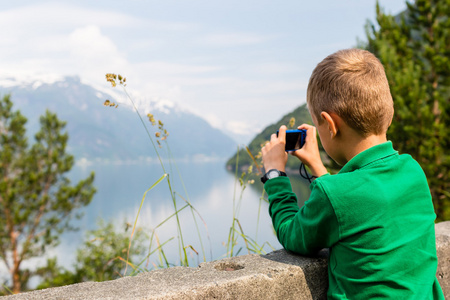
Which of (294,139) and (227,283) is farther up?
(294,139)

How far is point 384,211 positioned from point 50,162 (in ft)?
53.2

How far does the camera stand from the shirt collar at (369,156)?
107cm

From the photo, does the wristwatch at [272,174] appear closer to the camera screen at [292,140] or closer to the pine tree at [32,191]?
the camera screen at [292,140]

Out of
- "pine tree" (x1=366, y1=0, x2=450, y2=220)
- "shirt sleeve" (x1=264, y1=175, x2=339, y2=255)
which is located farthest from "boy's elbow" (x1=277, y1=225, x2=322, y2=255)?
"pine tree" (x1=366, y1=0, x2=450, y2=220)

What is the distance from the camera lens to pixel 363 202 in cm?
100

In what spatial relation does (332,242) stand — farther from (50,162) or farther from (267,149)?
(50,162)

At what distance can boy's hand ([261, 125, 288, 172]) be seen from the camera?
1340mm

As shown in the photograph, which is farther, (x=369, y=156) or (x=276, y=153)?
(x=276, y=153)

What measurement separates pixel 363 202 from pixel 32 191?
16.3m

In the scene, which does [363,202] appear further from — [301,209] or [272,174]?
[272,174]

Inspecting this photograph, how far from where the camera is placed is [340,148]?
1163 millimetres

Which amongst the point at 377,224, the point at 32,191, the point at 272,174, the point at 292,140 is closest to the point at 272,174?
the point at 272,174

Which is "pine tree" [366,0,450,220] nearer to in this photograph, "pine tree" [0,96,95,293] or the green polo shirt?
the green polo shirt

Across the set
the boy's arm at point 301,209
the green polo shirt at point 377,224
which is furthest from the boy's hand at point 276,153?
the green polo shirt at point 377,224
